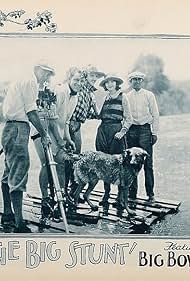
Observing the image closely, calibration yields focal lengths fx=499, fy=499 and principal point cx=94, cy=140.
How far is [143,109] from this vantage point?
5.51ft

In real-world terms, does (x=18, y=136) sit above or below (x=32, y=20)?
below

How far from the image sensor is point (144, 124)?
1.68m

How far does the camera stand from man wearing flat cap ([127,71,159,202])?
1.67m

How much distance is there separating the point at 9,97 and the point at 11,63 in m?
0.11

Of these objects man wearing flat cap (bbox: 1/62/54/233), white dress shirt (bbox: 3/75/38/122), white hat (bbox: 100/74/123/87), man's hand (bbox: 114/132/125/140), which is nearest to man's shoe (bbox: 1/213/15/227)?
man wearing flat cap (bbox: 1/62/54/233)

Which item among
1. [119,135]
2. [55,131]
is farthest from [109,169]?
[55,131]

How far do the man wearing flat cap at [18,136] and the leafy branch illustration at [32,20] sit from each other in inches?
4.8

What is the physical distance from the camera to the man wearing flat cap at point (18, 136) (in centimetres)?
166

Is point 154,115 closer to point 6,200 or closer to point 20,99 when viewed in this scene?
point 20,99

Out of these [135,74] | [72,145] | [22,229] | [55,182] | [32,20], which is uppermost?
[32,20]

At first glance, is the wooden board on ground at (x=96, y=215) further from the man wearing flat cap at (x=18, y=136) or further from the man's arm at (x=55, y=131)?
the man's arm at (x=55, y=131)

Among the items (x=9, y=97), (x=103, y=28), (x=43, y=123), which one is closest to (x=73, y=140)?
(x=43, y=123)

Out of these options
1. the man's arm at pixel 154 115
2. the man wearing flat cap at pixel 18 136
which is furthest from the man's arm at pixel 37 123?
the man's arm at pixel 154 115

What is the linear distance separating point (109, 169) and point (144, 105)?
25 centimetres
